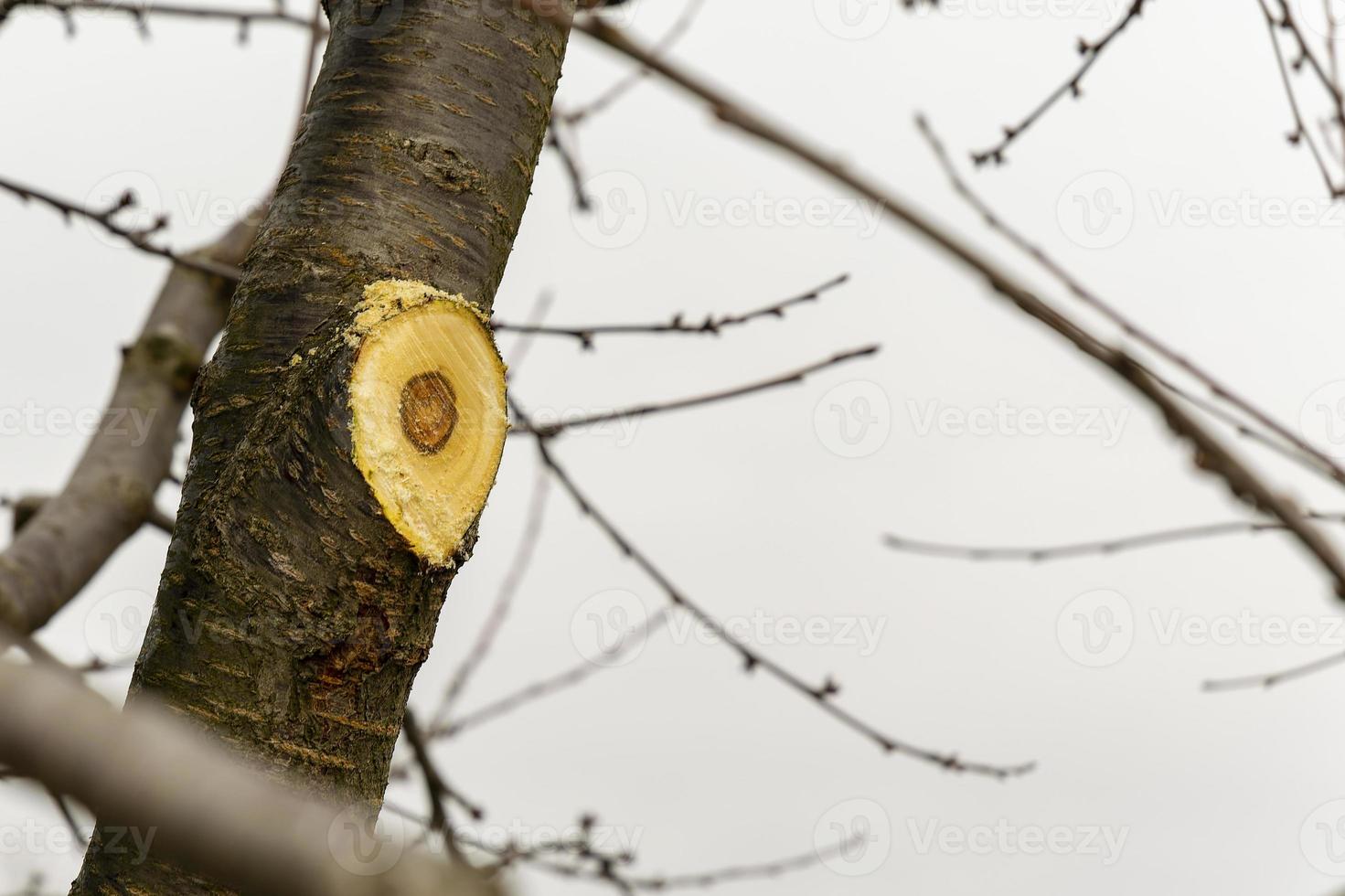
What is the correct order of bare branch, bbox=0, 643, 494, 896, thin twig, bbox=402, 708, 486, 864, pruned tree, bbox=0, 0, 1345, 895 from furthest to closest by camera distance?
thin twig, bbox=402, 708, 486, 864, pruned tree, bbox=0, 0, 1345, 895, bare branch, bbox=0, 643, 494, 896

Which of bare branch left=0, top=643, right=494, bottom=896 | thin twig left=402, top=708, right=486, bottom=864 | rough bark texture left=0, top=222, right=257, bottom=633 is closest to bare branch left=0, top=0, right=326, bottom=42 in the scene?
rough bark texture left=0, top=222, right=257, bottom=633

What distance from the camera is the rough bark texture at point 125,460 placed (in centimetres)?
217

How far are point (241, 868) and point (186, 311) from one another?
266cm

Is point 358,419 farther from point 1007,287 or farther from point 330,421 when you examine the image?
point 1007,287

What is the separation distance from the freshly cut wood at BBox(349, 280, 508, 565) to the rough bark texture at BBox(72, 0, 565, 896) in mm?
16

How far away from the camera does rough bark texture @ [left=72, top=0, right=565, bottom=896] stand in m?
1.01

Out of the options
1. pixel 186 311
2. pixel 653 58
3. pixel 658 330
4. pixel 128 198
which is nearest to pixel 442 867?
pixel 653 58

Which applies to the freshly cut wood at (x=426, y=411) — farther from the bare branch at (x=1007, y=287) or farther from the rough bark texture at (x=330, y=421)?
the bare branch at (x=1007, y=287)

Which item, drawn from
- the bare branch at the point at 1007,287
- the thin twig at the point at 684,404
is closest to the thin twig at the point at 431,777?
the thin twig at the point at 684,404

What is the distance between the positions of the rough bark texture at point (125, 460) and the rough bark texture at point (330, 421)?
1253 millimetres

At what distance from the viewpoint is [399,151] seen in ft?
4.00

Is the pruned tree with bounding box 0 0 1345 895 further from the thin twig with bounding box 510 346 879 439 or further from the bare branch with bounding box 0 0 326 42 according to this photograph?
the bare branch with bounding box 0 0 326 42

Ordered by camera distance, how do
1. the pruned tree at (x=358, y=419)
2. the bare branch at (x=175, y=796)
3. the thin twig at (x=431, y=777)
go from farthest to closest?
the thin twig at (x=431, y=777)
the pruned tree at (x=358, y=419)
the bare branch at (x=175, y=796)

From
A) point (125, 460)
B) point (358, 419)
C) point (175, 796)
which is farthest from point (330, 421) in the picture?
point (125, 460)
